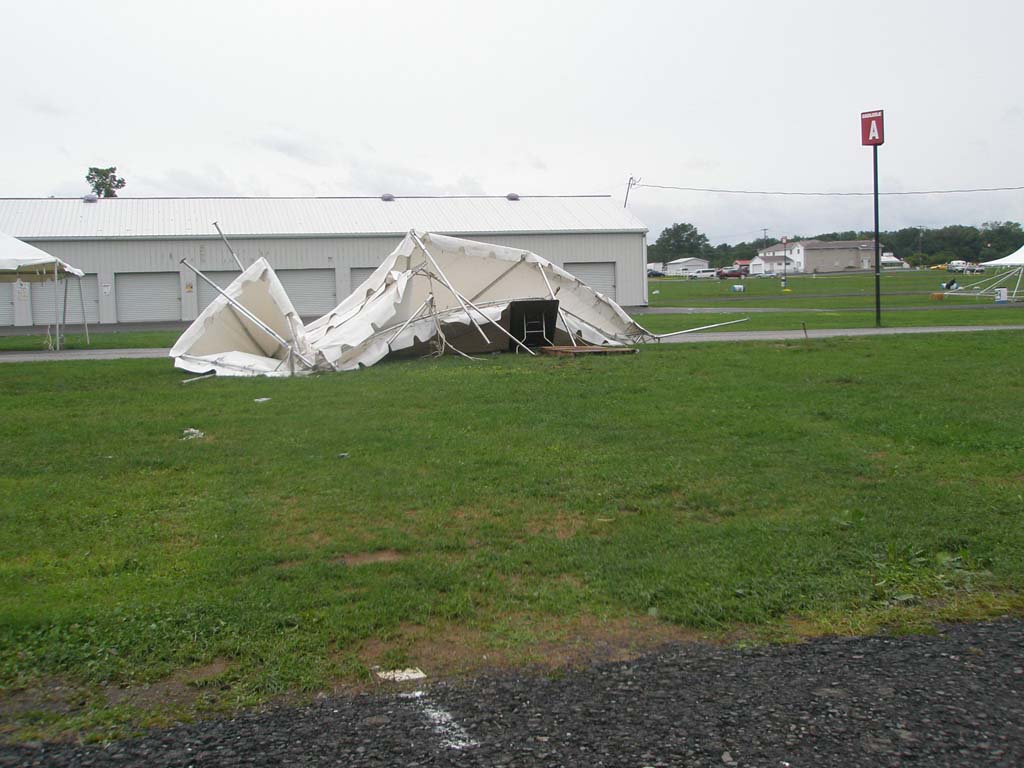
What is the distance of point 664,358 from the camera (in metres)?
16.9

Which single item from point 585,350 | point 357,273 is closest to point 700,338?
point 585,350

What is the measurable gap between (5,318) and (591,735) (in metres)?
40.7

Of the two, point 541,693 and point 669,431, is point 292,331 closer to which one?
point 669,431

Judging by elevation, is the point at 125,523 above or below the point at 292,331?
below

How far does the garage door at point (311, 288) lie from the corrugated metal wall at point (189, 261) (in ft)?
0.16

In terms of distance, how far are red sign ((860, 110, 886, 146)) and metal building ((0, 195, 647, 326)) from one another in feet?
63.9

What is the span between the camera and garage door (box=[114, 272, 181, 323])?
130 ft

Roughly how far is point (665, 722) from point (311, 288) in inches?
1531

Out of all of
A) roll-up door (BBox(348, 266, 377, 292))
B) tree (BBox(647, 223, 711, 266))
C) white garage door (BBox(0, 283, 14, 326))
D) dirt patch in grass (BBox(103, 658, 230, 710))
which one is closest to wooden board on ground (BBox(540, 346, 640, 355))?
dirt patch in grass (BBox(103, 658, 230, 710))

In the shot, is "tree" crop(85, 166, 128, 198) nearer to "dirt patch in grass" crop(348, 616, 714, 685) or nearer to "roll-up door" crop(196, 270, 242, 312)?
Answer: "roll-up door" crop(196, 270, 242, 312)

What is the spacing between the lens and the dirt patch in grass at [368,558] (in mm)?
6152

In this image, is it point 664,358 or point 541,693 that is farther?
point 664,358

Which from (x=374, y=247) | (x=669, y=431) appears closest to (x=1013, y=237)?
(x=374, y=247)

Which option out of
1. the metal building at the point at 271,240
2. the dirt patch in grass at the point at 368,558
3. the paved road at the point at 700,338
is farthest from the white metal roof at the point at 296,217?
the dirt patch in grass at the point at 368,558
